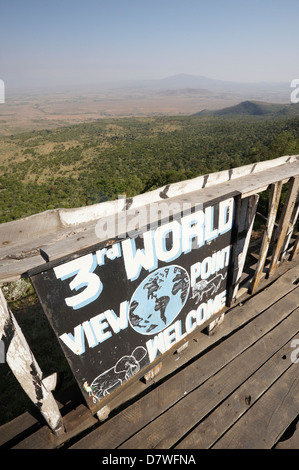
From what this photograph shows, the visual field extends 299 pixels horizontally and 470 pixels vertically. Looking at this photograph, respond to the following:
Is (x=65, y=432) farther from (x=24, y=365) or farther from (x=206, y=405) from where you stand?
(x=206, y=405)

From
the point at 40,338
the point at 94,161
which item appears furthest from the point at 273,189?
the point at 94,161

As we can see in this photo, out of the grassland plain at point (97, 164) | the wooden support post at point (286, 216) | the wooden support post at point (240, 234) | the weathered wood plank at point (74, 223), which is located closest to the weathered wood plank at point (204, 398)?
the wooden support post at point (240, 234)

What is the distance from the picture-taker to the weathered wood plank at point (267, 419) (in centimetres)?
207

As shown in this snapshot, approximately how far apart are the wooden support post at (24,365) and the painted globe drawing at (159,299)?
0.80m

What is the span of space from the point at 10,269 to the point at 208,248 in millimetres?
1737

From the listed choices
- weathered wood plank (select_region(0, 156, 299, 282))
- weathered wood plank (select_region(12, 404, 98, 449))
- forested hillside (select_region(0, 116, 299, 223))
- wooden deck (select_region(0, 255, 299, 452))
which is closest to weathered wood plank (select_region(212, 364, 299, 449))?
wooden deck (select_region(0, 255, 299, 452))

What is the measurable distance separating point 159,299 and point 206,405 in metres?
→ 1.17

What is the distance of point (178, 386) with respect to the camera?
2.48 m

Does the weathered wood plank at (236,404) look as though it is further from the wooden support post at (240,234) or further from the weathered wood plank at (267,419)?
the wooden support post at (240,234)

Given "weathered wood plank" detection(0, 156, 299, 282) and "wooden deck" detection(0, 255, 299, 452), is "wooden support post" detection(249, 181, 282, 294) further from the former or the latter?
"wooden deck" detection(0, 255, 299, 452)

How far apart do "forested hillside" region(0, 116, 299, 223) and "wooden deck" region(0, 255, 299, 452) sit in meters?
16.2

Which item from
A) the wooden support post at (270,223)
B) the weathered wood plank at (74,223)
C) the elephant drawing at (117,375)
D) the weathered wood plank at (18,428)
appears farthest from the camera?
the wooden support post at (270,223)

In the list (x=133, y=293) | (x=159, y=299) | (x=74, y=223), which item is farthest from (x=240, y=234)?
(x=74, y=223)

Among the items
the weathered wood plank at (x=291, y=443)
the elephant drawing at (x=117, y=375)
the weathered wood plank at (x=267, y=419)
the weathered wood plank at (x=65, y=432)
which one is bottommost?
the weathered wood plank at (x=291, y=443)
